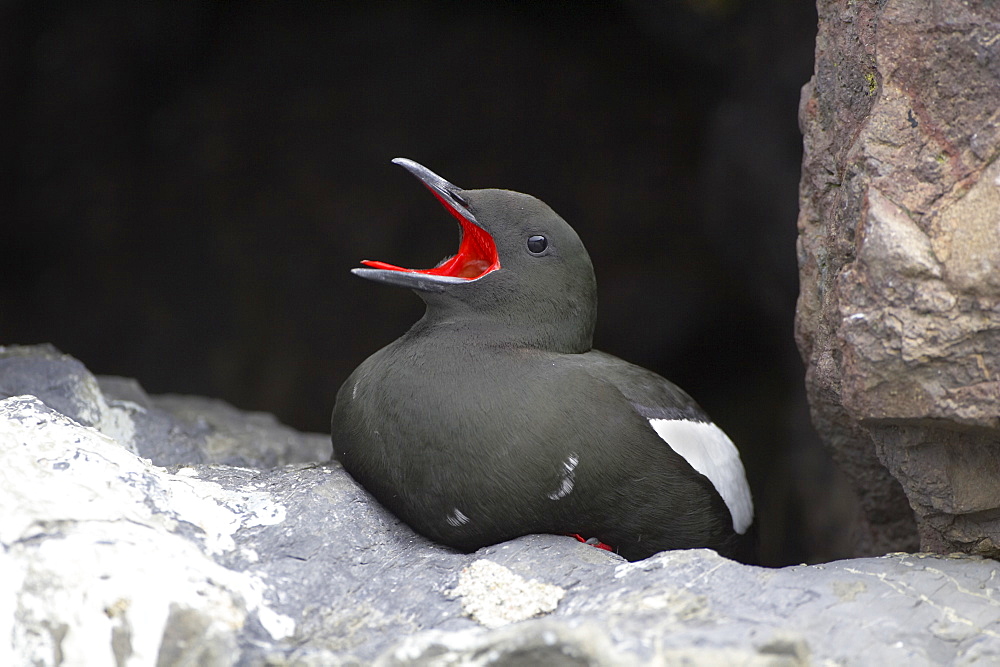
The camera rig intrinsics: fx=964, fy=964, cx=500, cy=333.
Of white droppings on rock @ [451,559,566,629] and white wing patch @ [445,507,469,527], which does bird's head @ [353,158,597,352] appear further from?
white droppings on rock @ [451,559,566,629]

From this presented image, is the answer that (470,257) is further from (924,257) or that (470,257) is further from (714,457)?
(924,257)

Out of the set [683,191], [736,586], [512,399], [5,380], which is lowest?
[5,380]

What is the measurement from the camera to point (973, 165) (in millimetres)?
2309

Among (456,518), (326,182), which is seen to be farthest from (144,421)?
(326,182)

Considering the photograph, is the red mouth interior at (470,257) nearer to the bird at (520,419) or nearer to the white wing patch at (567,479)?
the bird at (520,419)

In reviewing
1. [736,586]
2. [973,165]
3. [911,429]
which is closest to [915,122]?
[973,165]

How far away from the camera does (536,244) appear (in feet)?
9.75

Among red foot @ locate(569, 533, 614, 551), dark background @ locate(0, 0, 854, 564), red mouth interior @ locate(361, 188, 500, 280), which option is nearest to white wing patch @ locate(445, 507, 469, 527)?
red foot @ locate(569, 533, 614, 551)

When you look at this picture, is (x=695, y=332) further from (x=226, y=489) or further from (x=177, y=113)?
(x=226, y=489)

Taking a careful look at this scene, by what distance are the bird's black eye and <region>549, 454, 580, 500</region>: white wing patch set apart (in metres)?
0.68

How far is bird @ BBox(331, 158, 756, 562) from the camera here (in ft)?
8.61

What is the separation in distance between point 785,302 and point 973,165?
119 inches

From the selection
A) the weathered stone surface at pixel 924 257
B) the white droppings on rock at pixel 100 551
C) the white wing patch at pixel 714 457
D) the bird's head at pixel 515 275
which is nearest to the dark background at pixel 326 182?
the white wing patch at pixel 714 457

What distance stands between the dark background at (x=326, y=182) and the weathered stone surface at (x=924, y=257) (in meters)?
3.30
